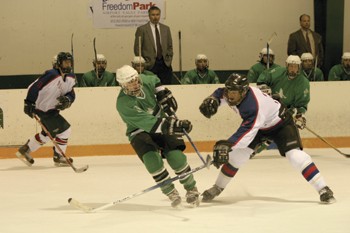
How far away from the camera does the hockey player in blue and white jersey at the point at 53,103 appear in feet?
25.8

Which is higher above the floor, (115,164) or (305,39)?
(305,39)

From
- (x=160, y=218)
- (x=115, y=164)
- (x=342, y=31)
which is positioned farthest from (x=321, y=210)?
(x=342, y=31)

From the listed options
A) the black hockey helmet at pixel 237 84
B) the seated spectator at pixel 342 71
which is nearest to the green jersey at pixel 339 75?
the seated spectator at pixel 342 71

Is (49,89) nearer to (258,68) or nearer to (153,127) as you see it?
(258,68)

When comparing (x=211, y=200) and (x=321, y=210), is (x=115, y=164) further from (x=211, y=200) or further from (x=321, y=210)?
(x=321, y=210)

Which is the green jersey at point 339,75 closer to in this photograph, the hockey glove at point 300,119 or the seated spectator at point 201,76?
the seated spectator at point 201,76

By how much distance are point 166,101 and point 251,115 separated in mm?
568

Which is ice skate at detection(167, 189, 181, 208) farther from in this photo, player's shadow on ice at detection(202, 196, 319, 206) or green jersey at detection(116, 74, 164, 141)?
green jersey at detection(116, 74, 164, 141)

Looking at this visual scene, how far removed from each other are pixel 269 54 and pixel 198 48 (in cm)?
163

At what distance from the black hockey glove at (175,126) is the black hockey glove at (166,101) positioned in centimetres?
26

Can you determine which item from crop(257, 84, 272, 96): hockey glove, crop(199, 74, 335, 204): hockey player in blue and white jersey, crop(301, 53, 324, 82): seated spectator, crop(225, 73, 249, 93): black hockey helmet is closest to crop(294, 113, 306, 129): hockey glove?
crop(257, 84, 272, 96): hockey glove

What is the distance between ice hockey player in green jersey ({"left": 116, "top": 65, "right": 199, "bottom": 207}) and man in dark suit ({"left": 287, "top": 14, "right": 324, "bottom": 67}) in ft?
14.5

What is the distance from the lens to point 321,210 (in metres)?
5.57

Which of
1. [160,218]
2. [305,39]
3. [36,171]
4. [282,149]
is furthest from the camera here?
[305,39]
